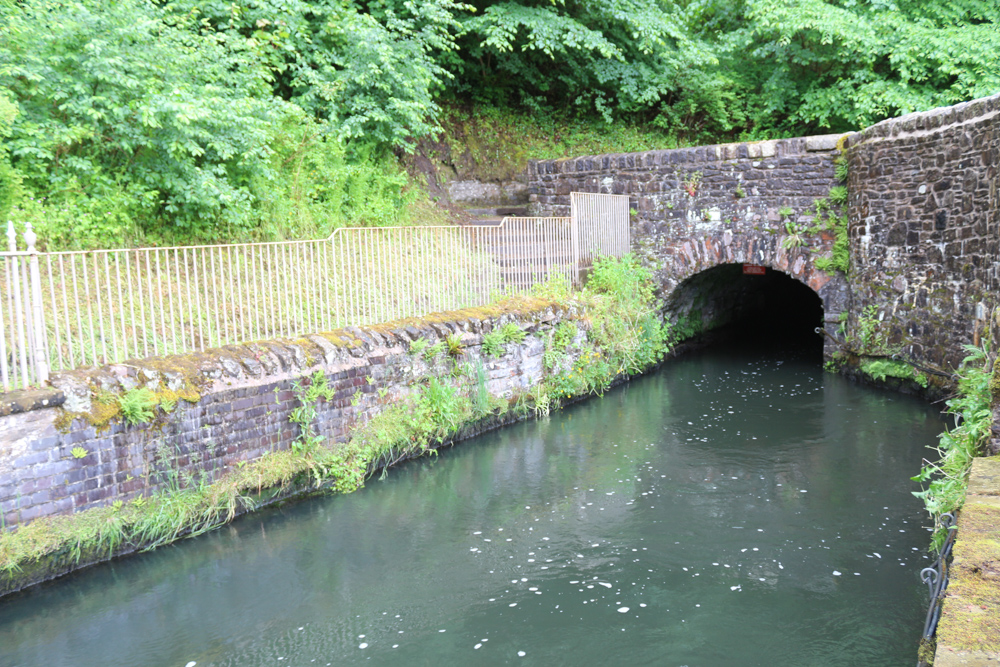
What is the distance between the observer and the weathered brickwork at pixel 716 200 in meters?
12.5

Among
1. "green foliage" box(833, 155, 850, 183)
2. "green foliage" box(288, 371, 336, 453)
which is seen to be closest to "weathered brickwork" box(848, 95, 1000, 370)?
"green foliage" box(833, 155, 850, 183)

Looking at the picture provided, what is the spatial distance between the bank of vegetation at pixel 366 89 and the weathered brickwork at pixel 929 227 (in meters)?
3.60

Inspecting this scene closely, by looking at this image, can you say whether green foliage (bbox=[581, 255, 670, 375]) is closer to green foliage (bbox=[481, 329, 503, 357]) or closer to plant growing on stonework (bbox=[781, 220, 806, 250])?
green foliage (bbox=[481, 329, 503, 357])

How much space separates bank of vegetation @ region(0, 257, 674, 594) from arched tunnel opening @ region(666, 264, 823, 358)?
1.60m

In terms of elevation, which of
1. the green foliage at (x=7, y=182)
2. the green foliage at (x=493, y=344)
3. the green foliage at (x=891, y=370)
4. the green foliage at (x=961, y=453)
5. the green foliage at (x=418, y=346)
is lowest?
the green foliage at (x=891, y=370)

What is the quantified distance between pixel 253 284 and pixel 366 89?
5.35m

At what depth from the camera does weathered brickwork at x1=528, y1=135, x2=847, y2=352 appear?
12.5 m

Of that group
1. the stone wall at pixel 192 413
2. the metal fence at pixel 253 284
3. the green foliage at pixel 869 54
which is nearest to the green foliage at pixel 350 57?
the metal fence at pixel 253 284

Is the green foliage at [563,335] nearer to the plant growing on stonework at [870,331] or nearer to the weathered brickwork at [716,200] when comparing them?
the weathered brickwork at [716,200]

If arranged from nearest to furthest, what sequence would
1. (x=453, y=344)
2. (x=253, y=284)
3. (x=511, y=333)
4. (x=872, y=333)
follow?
(x=253, y=284) < (x=453, y=344) < (x=511, y=333) < (x=872, y=333)

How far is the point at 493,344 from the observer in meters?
10.0

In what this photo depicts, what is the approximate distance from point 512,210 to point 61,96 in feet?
28.8

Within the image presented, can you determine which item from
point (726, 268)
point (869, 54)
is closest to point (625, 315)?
point (726, 268)

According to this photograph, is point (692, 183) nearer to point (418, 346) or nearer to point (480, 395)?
point (480, 395)
